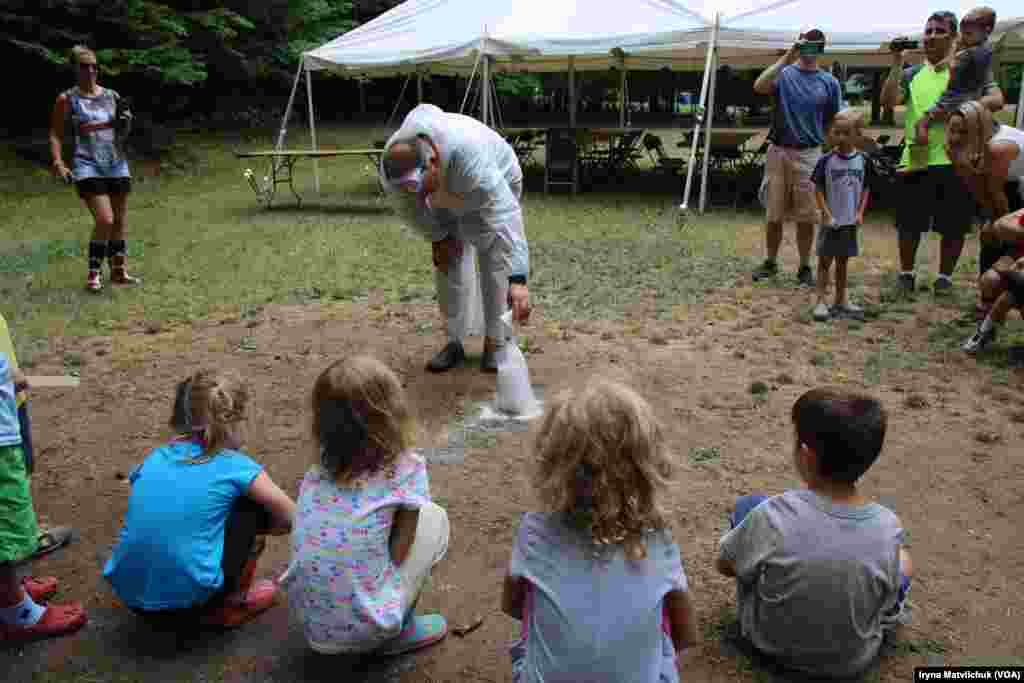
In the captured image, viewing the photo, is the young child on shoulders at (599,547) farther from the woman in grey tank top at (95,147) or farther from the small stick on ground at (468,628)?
the woman in grey tank top at (95,147)

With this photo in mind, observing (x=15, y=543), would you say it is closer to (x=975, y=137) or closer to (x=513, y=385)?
(x=513, y=385)

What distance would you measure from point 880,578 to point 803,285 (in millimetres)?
4468

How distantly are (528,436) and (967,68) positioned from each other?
4.22m

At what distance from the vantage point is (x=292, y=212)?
1062cm

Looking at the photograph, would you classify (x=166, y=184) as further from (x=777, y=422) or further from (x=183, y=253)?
(x=777, y=422)

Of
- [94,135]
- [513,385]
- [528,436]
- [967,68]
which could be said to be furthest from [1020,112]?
[94,135]

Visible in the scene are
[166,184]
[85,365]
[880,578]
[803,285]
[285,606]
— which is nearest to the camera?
[880,578]

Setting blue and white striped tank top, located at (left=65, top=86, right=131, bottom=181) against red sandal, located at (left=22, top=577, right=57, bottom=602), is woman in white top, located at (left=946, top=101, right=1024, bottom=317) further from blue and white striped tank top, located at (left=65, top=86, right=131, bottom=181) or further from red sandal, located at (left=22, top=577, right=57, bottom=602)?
blue and white striped tank top, located at (left=65, top=86, right=131, bottom=181)

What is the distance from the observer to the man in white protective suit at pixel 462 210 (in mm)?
3697

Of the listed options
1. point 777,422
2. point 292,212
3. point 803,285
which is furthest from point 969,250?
point 292,212

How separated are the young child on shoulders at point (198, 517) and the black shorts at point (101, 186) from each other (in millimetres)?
4614

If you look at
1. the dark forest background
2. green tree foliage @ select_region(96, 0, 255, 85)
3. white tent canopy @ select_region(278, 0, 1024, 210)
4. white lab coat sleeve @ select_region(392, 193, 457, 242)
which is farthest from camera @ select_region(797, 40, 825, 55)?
green tree foliage @ select_region(96, 0, 255, 85)

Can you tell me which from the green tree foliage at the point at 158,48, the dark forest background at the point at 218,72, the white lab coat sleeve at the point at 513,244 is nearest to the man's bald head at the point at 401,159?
the white lab coat sleeve at the point at 513,244

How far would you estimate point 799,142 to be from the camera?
6008 mm
